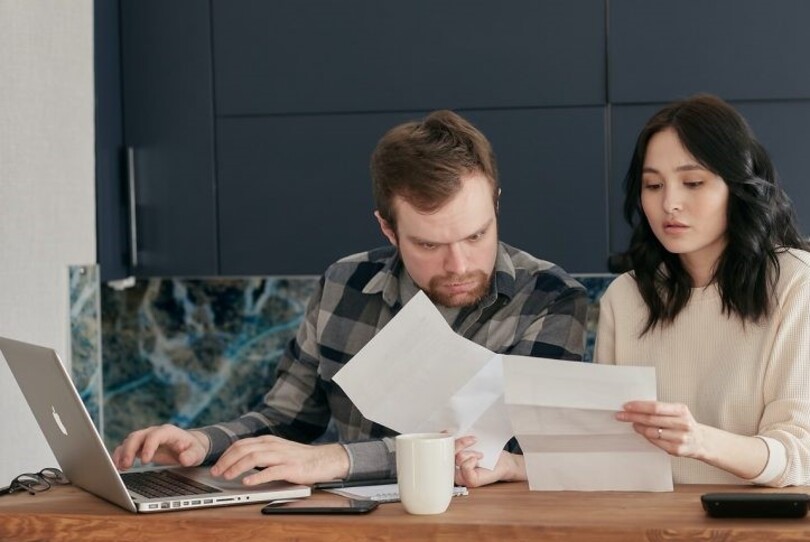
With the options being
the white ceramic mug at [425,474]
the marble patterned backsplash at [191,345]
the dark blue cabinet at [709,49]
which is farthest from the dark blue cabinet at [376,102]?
the white ceramic mug at [425,474]

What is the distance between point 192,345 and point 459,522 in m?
2.02

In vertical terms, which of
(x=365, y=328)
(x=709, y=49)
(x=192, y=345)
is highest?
(x=709, y=49)

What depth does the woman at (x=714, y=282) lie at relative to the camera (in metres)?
1.91

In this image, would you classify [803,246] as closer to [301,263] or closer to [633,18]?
[633,18]

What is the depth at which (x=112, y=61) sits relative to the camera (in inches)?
116

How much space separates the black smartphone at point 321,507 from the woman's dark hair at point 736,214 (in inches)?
27.6

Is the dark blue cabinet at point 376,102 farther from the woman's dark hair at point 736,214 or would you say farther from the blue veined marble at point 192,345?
the woman's dark hair at point 736,214

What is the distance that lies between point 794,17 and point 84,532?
75.6 inches

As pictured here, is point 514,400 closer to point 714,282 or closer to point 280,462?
point 280,462

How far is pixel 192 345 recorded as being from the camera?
337 cm

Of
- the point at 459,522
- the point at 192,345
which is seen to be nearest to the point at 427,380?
the point at 459,522

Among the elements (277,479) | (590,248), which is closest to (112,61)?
(590,248)

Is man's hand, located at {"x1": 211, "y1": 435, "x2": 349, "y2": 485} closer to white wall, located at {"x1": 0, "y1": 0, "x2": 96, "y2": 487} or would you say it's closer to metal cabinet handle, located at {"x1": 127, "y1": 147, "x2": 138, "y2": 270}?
white wall, located at {"x1": 0, "y1": 0, "x2": 96, "y2": 487}

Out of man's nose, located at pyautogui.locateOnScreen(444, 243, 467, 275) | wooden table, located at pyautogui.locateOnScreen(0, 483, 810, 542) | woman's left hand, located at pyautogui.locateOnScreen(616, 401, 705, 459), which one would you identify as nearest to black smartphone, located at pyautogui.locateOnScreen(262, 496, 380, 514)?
wooden table, located at pyautogui.locateOnScreen(0, 483, 810, 542)
